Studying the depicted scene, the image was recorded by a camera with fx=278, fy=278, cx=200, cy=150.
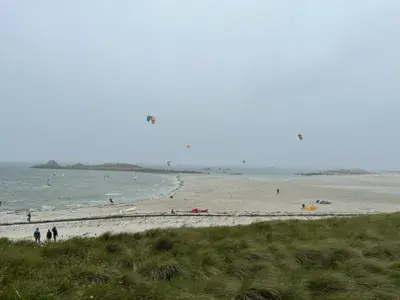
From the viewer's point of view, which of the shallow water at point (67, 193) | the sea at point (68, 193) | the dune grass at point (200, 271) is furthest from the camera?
the shallow water at point (67, 193)

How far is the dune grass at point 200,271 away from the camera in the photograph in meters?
4.32

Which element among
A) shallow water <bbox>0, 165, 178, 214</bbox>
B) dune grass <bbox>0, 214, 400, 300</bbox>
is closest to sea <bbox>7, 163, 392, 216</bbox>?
shallow water <bbox>0, 165, 178, 214</bbox>

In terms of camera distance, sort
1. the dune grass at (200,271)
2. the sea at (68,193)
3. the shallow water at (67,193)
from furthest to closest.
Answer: the shallow water at (67,193)
the sea at (68,193)
the dune grass at (200,271)

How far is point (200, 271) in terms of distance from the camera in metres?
5.92

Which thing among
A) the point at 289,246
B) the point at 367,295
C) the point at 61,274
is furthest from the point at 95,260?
the point at 367,295

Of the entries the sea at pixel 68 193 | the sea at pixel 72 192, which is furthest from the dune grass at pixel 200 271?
the sea at pixel 68 193

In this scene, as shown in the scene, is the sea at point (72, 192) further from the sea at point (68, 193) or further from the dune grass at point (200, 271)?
the dune grass at point (200, 271)

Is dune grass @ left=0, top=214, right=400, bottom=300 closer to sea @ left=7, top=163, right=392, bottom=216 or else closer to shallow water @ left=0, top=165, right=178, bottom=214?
sea @ left=7, top=163, right=392, bottom=216

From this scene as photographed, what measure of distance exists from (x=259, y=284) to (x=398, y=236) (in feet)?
24.8

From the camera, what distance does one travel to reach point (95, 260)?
6.68 metres

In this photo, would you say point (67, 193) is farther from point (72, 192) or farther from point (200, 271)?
point (200, 271)

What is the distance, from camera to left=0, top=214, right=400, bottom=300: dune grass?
14.2 ft

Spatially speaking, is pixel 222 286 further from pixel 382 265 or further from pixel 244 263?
pixel 382 265

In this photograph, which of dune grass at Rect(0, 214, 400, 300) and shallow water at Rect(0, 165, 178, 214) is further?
shallow water at Rect(0, 165, 178, 214)
